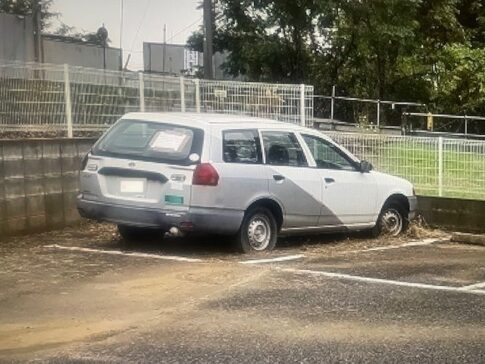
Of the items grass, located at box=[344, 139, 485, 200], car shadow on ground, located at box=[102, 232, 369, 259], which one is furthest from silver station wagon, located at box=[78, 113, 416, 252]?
grass, located at box=[344, 139, 485, 200]

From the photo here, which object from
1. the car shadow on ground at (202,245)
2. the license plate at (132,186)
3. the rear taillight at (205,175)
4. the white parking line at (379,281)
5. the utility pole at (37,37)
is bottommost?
the white parking line at (379,281)

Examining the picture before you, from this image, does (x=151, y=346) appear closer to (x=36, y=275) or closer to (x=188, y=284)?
(x=188, y=284)

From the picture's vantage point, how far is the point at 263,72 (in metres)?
27.2

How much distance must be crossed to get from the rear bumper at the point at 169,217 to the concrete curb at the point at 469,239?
3.90 meters

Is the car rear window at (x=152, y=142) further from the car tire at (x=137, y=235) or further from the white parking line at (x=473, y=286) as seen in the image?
the white parking line at (x=473, y=286)

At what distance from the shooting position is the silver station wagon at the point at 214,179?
332 inches

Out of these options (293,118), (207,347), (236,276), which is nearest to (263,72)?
(293,118)

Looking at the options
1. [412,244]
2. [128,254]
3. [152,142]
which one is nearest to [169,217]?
[128,254]

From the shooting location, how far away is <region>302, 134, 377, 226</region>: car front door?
32.5 ft

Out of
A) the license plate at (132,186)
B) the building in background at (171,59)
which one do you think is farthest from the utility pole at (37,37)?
the license plate at (132,186)

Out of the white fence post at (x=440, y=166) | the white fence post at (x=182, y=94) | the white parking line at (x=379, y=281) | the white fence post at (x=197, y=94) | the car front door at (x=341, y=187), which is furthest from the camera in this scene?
the white fence post at (x=197, y=94)

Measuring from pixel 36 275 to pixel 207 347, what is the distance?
290 centimetres

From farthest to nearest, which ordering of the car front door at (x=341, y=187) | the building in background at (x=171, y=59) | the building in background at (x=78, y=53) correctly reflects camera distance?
the building in background at (x=171, y=59)
the building in background at (x=78, y=53)
the car front door at (x=341, y=187)

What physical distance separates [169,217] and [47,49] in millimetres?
19495
